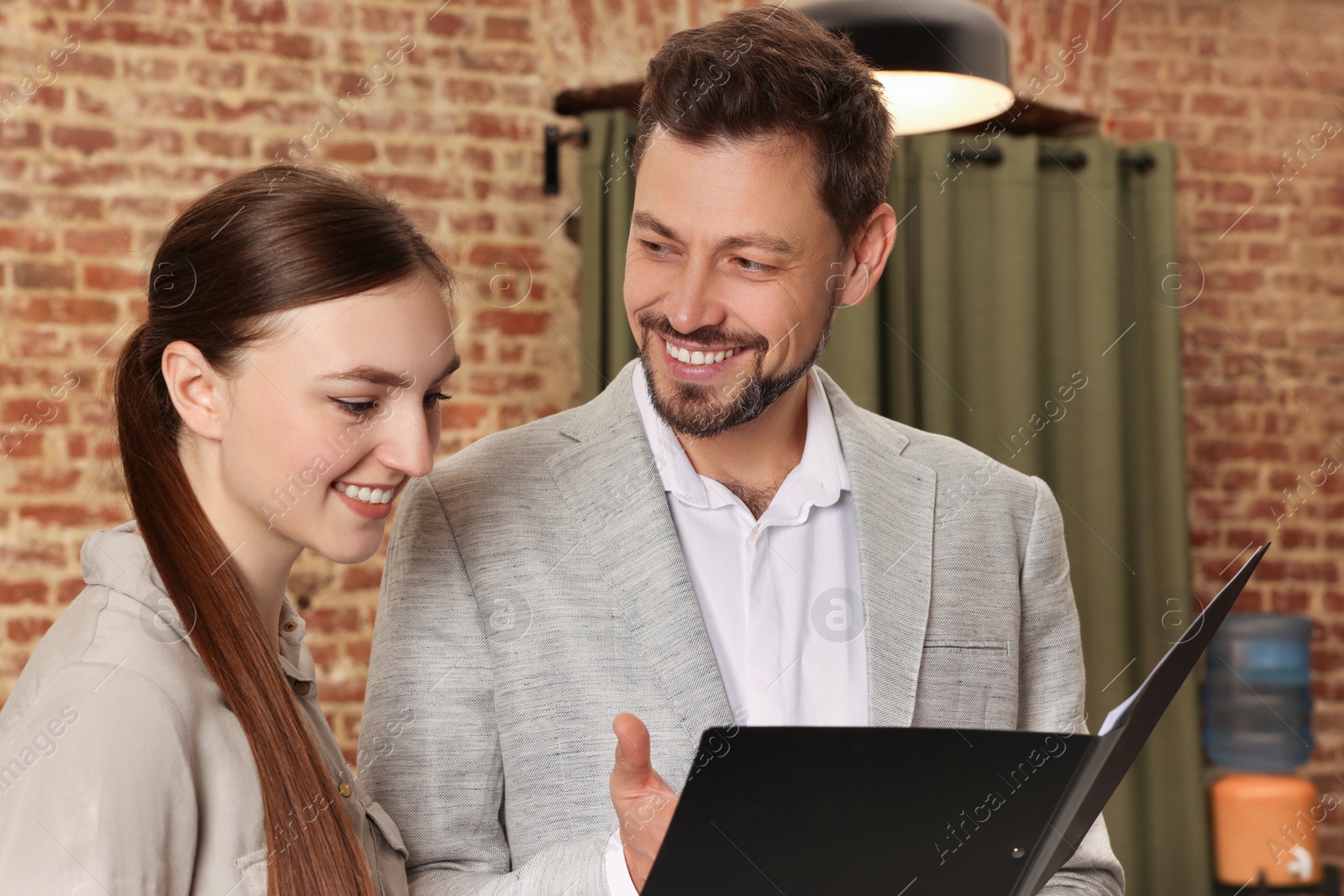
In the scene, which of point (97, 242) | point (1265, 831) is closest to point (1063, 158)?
point (1265, 831)

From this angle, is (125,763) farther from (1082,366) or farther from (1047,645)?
(1082,366)

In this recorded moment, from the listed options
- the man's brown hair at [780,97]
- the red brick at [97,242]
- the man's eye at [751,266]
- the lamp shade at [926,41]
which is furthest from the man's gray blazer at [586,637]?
the red brick at [97,242]

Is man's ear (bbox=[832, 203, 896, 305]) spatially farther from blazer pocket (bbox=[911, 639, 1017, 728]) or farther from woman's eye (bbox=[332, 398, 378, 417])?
woman's eye (bbox=[332, 398, 378, 417])

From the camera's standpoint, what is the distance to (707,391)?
1.37 metres

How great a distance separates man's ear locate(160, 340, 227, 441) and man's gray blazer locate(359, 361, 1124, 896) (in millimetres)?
252

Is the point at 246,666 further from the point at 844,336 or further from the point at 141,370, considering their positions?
the point at 844,336

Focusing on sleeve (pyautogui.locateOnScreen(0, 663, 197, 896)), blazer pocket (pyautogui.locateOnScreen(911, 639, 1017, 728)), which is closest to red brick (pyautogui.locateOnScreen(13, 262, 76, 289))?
sleeve (pyautogui.locateOnScreen(0, 663, 197, 896))

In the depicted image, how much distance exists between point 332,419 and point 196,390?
15 cm

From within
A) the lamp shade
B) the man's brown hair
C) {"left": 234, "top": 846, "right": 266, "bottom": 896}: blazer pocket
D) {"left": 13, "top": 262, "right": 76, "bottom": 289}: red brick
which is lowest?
{"left": 234, "top": 846, "right": 266, "bottom": 896}: blazer pocket

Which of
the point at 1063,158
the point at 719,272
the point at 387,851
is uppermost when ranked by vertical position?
the point at 1063,158

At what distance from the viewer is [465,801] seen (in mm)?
1260

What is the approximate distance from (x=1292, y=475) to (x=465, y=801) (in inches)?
126

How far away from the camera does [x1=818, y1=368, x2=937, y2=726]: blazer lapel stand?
135 cm

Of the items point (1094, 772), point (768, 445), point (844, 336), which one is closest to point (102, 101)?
point (844, 336)
